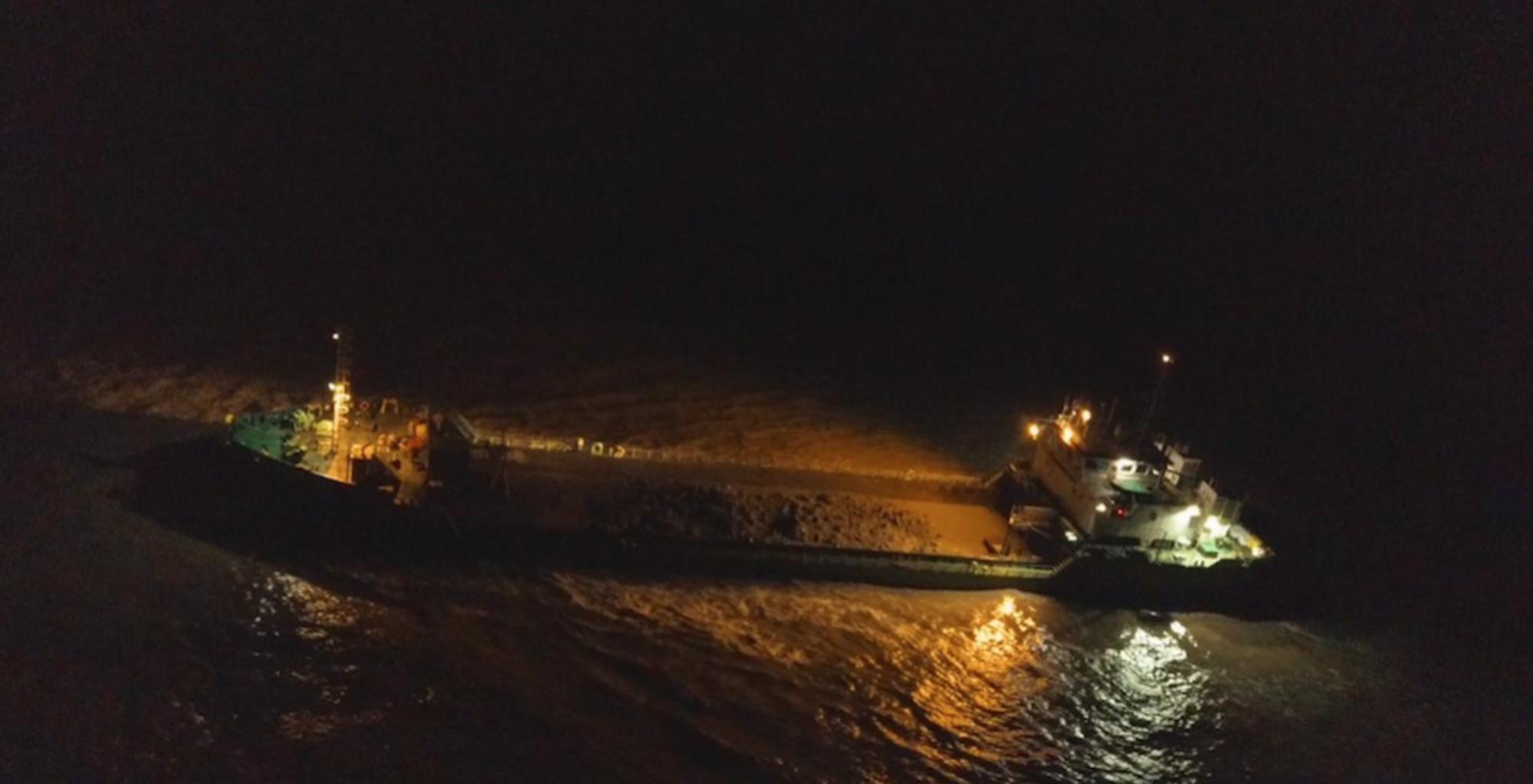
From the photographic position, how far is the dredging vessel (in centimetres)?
1695

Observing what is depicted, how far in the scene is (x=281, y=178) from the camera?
4147 centimetres

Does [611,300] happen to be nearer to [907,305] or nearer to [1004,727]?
[907,305]

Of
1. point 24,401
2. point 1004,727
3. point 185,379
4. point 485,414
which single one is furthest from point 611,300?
point 1004,727

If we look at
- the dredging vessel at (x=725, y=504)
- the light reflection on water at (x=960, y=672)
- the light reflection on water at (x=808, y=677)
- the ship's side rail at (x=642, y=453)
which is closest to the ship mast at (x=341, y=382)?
the dredging vessel at (x=725, y=504)

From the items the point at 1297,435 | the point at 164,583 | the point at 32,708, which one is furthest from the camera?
the point at 1297,435

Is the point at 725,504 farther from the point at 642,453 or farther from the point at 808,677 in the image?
the point at 808,677

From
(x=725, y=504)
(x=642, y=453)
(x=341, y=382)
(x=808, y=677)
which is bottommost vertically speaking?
(x=808, y=677)

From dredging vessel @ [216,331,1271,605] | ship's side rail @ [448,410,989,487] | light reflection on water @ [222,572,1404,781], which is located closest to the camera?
light reflection on water @ [222,572,1404,781]

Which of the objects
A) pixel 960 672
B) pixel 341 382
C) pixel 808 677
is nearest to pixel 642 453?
pixel 341 382

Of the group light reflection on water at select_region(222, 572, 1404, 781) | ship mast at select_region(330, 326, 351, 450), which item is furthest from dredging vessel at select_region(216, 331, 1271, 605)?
light reflection on water at select_region(222, 572, 1404, 781)

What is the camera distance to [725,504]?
1870cm

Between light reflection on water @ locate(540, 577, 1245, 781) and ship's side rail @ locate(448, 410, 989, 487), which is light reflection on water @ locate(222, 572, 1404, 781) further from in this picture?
ship's side rail @ locate(448, 410, 989, 487)

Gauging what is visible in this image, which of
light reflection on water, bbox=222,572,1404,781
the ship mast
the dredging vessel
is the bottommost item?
light reflection on water, bbox=222,572,1404,781

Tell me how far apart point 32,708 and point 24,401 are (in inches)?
426
